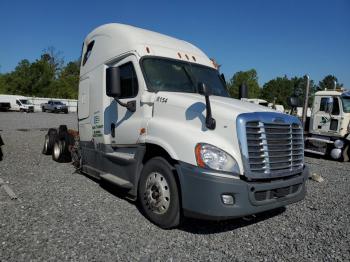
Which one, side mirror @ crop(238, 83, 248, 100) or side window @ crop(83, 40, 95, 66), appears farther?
side window @ crop(83, 40, 95, 66)

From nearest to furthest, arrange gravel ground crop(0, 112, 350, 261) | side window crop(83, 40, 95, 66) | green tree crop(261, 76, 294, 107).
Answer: gravel ground crop(0, 112, 350, 261)
side window crop(83, 40, 95, 66)
green tree crop(261, 76, 294, 107)

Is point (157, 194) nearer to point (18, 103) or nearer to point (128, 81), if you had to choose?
point (128, 81)

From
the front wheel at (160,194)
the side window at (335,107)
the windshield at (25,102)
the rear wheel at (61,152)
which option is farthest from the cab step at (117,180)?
the windshield at (25,102)

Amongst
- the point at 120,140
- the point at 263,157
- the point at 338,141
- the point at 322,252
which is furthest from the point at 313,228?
the point at 338,141

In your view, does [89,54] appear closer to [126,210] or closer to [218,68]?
[218,68]

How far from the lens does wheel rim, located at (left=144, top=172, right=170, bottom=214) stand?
4.74 metres

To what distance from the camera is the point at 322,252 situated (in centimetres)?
436

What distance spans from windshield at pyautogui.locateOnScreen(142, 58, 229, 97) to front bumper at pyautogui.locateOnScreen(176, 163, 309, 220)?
1630 mm

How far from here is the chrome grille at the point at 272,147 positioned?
436cm

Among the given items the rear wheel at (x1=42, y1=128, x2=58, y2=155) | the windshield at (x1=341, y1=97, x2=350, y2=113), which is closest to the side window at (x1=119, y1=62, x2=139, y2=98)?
the rear wheel at (x1=42, y1=128, x2=58, y2=155)

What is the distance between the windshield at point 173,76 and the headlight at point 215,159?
1.57m

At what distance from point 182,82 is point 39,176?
4335mm

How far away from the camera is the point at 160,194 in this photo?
480cm

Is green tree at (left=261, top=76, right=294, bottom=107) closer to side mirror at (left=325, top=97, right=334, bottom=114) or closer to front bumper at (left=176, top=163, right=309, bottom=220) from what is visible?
side mirror at (left=325, top=97, right=334, bottom=114)
